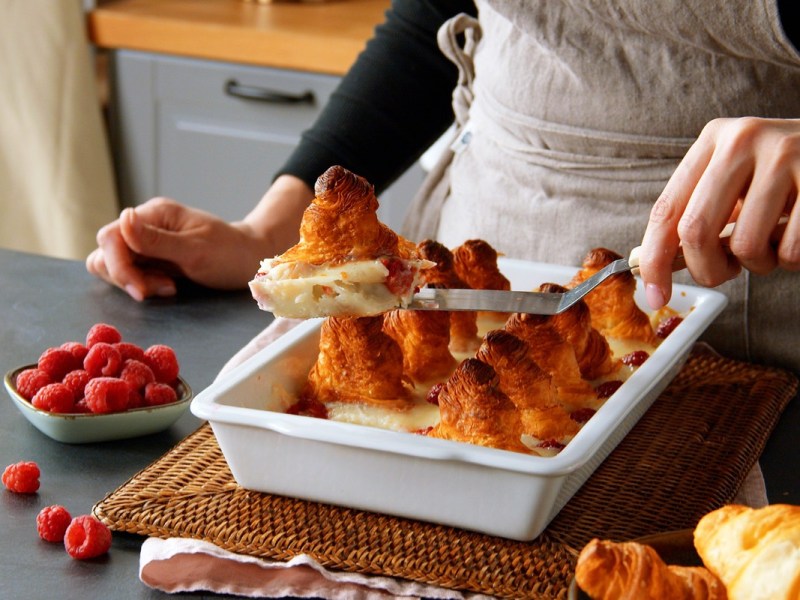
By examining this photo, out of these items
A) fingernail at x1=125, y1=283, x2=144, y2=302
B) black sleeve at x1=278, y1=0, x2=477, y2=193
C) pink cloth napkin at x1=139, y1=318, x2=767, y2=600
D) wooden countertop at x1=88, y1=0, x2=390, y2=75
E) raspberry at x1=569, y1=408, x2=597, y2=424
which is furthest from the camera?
wooden countertop at x1=88, y1=0, x2=390, y2=75

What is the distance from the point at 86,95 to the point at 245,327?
1.87 meters

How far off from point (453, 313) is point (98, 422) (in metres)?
0.37

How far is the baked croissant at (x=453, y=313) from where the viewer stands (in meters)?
1.19

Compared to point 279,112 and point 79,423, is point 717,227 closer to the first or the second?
point 79,423

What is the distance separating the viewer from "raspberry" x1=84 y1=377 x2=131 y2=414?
3.43 feet

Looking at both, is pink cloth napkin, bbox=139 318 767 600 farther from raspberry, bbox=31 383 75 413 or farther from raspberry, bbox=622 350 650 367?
raspberry, bbox=622 350 650 367

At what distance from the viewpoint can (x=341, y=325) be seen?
1049 millimetres

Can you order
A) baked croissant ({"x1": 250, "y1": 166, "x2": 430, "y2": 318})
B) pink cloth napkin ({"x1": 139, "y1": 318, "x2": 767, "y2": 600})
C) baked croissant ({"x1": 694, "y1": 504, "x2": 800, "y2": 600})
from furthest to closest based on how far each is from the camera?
1. baked croissant ({"x1": 250, "y1": 166, "x2": 430, "y2": 318})
2. pink cloth napkin ({"x1": 139, "y1": 318, "x2": 767, "y2": 600})
3. baked croissant ({"x1": 694, "y1": 504, "x2": 800, "y2": 600})

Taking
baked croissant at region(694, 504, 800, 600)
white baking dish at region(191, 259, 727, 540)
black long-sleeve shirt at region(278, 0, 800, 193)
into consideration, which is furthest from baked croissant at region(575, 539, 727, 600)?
black long-sleeve shirt at region(278, 0, 800, 193)

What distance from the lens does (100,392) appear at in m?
1.05

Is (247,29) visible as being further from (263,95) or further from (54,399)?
(54,399)

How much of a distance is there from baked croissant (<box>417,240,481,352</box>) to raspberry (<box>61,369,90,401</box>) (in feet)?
1.18

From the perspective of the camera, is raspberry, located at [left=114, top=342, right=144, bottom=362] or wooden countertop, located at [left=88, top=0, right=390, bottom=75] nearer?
raspberry, located at [left=114, top=342, right=144, bottom=362]

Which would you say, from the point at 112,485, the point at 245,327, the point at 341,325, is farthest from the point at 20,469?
the point at 245,327
